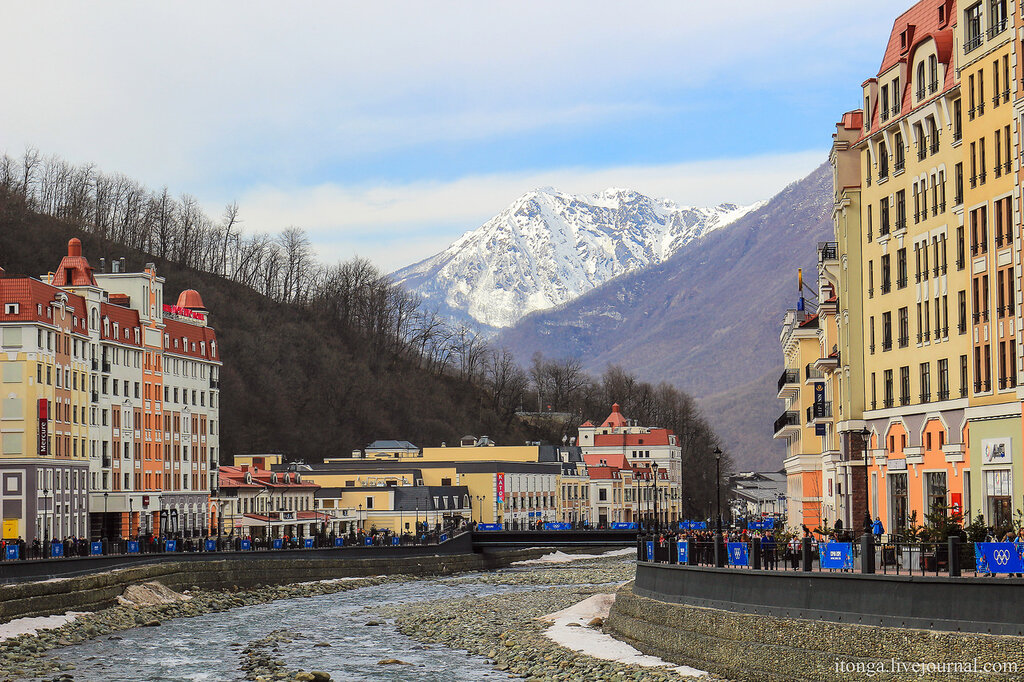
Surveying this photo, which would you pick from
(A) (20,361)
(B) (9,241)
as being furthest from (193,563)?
(B) (9,241)

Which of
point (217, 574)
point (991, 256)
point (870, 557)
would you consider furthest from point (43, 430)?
point (870, 557)

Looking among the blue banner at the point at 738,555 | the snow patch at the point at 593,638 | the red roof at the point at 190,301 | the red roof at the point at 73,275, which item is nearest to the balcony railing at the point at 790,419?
the snow patch at the point at 593,638

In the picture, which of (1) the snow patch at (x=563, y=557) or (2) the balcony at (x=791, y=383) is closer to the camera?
(2) the balcony at (x=791, y=383)

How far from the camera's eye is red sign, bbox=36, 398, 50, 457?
320 feet

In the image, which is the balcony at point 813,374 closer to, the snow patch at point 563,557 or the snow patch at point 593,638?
the snow patch at point 593,638

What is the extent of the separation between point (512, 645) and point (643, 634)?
7581 mm

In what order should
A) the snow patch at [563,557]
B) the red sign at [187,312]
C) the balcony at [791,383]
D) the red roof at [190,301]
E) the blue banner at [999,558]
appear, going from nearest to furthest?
the blue banner at [999,558] → the balcony at [791,383] → the red sign at [187,312] → the red roof at [190,301] → the snow patch at [563,557]

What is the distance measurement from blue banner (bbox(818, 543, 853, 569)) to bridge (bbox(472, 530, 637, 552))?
88.6 m

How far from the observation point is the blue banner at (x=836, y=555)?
42.6 metres

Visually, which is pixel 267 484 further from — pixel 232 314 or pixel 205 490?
pixel 232 314

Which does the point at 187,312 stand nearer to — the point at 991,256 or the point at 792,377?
the point at 792,377

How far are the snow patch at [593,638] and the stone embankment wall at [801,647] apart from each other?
63 cm

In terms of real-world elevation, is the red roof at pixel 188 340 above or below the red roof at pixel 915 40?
below

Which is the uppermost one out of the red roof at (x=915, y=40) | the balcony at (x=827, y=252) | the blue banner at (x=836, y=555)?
the red roof at (x=915, y=40)
